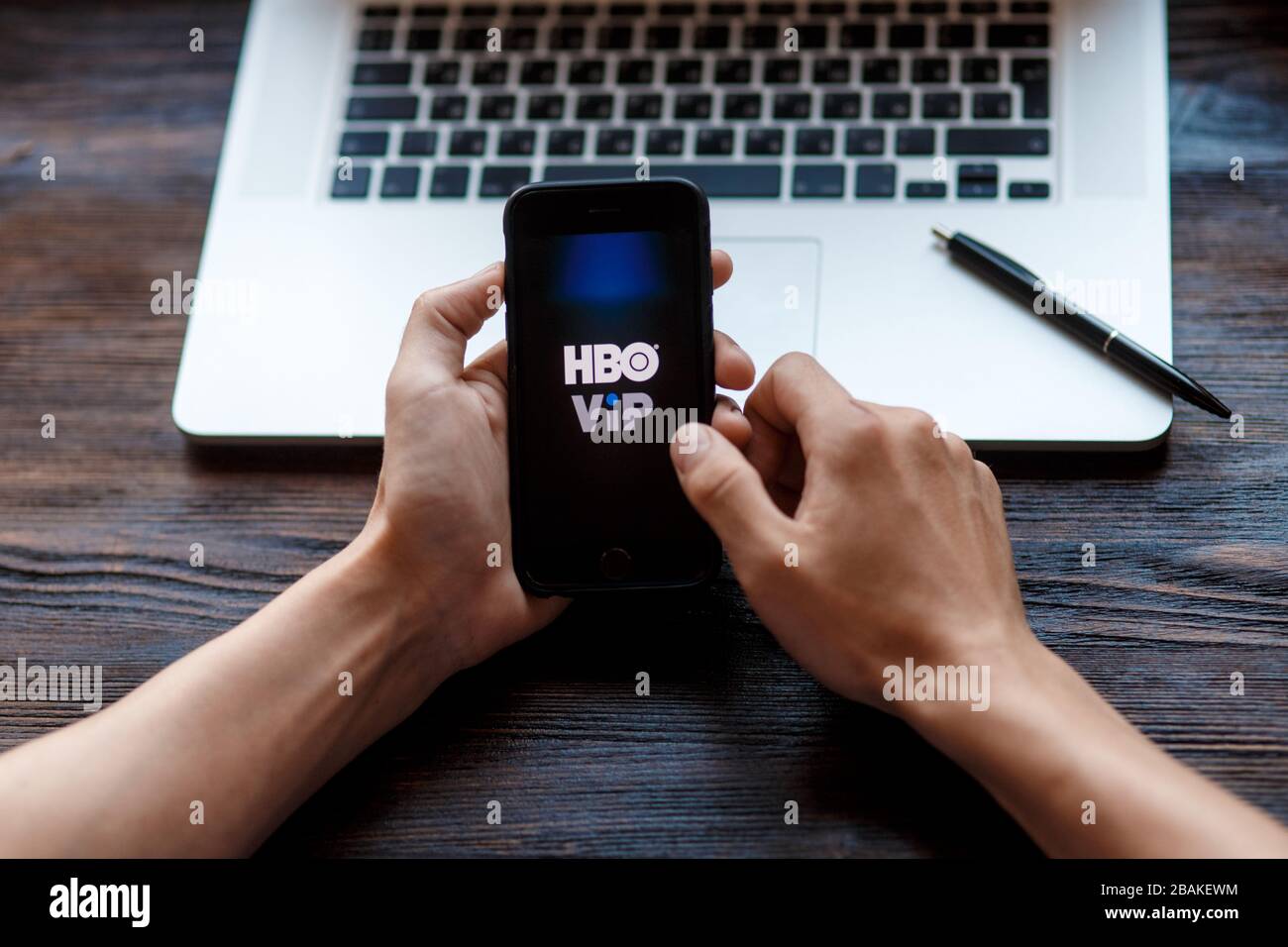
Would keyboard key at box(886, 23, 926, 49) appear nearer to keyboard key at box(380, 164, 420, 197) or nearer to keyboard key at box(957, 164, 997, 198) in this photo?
keyboard key at box(957, 164, 997, 198)

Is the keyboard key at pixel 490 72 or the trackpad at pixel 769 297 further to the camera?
the keyboard key at pixel 490 72

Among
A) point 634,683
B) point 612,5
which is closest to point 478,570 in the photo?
point 634,683

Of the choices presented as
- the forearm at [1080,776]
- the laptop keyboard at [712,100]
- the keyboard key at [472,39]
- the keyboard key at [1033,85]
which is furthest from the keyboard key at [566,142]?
the forearm at [1080,776]

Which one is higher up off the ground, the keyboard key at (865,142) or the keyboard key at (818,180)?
the keyboard key at (865,142)

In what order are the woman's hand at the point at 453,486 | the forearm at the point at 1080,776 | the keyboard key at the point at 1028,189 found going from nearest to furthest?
1. the forearm at the point at 1080,776
2. the woman's hand at the point at 453,486
3. the keyboard key at the point at 1028,189

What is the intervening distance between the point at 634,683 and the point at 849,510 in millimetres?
172

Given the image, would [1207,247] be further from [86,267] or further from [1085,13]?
[86,267]

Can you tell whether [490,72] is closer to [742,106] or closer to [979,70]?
[742,106]

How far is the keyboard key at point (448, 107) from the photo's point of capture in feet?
2.71

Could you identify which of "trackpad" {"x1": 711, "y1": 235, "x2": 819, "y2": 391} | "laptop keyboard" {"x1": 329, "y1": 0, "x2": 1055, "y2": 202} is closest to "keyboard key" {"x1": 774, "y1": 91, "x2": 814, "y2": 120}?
"laptop keyboard" {"x1": 329, "y1": 0, "x2": 1055, "y2": 202}

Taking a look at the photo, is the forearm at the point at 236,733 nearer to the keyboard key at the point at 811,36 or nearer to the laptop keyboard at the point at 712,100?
the laptop keyboard at the point at 712,100

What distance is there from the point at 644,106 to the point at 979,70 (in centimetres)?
24

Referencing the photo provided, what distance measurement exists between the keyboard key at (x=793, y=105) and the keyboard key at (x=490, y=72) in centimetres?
21

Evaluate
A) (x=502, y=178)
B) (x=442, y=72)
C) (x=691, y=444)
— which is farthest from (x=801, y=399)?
(x=442, y=72)
